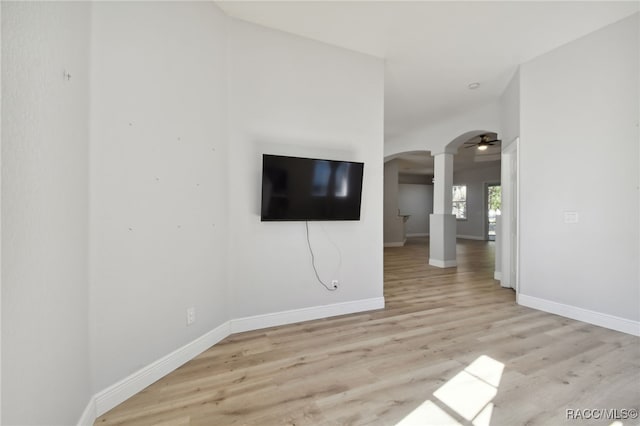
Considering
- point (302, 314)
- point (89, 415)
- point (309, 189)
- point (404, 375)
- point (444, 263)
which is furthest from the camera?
point (444, 263)

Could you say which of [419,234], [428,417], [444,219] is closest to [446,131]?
[444,219]

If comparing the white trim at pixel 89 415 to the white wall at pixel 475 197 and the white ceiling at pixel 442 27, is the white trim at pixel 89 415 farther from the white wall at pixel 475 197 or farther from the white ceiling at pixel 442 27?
the white wall at pixel 475 197

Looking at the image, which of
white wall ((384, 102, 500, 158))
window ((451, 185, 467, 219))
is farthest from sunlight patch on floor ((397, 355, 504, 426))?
window ((451, 185, 467, 219))

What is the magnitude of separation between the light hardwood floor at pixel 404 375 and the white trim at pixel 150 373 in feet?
0.16

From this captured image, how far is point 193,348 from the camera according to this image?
7.54 ft

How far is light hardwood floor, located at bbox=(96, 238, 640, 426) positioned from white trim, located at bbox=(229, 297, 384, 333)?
87 mm

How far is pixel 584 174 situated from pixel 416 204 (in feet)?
36.3

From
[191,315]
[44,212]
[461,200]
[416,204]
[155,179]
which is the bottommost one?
[191,315]

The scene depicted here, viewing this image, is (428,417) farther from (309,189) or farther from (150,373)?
(309,189)

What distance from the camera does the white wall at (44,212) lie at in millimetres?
1001

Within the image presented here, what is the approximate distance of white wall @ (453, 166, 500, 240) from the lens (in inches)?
463

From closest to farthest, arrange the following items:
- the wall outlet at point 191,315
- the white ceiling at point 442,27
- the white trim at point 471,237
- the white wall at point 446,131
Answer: the wall outlet at point 191,315 → the white ceiling at point 442,27 → the white wall at point 446,131 → the white trim at point 471,237

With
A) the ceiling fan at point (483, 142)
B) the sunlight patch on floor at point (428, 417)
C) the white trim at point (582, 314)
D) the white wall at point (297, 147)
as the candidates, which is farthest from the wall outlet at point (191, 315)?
the ceiling fan at point (483, 142)

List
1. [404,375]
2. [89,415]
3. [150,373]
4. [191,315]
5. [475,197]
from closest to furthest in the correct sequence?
[89,415] < [150,373] < [404,375] < [191,315] < [475,197]
